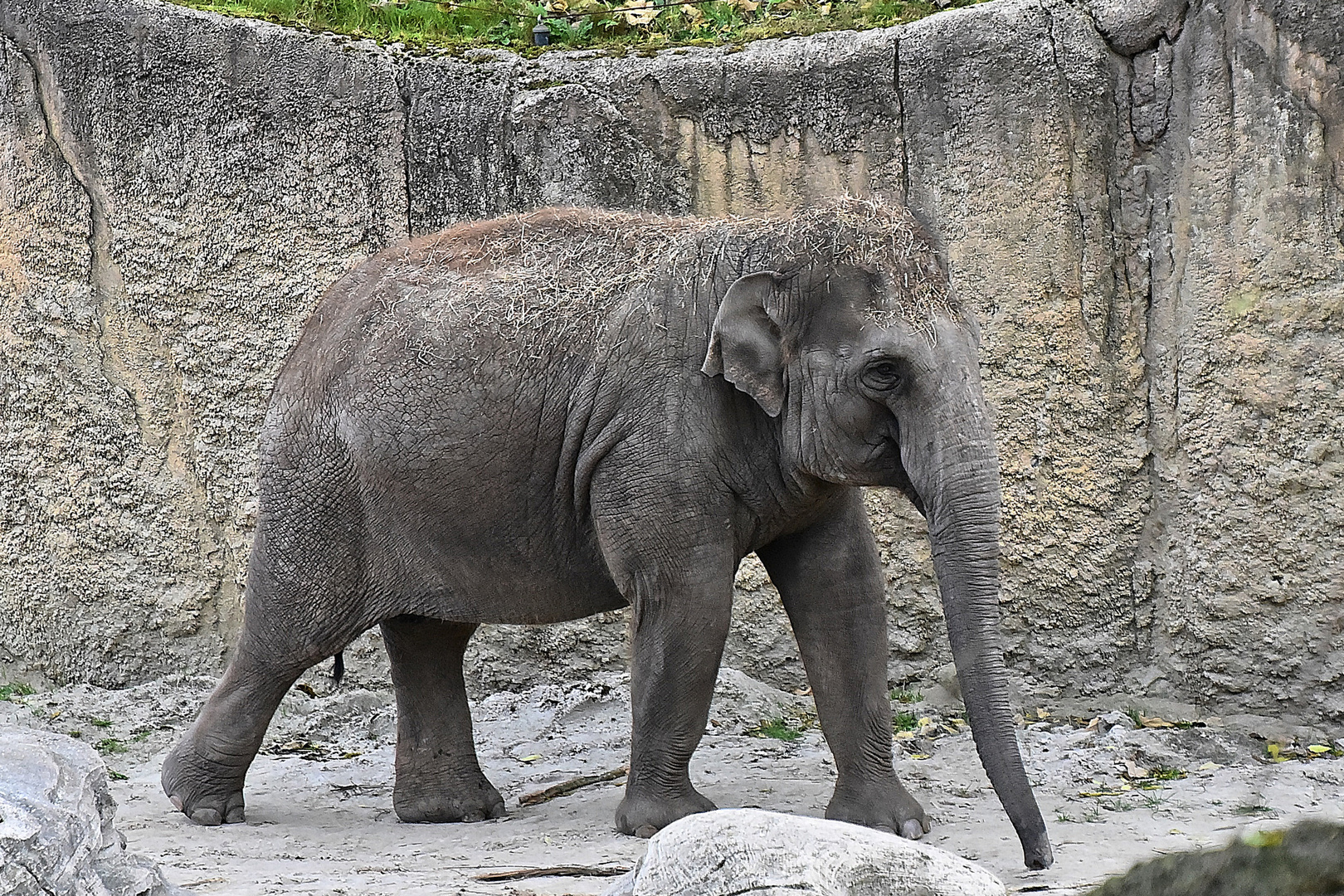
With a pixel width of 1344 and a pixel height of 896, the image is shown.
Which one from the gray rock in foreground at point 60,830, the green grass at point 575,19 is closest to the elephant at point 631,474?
the gray rock in foreground at point 60,830

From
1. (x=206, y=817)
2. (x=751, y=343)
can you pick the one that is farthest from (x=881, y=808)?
(x=206, y=817)

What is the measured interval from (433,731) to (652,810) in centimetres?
107

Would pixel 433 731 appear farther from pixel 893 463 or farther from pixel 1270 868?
pixel 1270 868

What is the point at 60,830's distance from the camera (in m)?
3.37

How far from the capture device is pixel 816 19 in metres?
7.06

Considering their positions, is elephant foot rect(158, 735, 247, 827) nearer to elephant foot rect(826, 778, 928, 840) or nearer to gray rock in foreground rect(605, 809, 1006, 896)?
elephant foot rect(826, 778, 928, 840)

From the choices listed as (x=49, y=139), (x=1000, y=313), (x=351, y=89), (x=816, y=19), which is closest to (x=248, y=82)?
(x=351, y=89)

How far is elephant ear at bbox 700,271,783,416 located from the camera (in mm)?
4746

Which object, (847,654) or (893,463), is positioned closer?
(893,463)

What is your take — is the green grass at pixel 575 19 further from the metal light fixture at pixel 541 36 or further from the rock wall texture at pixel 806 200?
the rock wall texture at pixel 806 200

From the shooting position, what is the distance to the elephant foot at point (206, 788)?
559 centimetres

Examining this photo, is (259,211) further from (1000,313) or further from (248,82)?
(1000,313)

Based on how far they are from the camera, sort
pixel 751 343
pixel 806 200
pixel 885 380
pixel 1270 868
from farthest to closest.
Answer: pixel 806 200 → pixel 751 343 → pixel 885 380 → pixel 1270 868

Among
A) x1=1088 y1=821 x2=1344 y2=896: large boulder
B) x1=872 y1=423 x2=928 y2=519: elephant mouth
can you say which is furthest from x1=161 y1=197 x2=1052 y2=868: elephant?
x1=1088 y1=821 x2=1344 y2=896: large boulder
